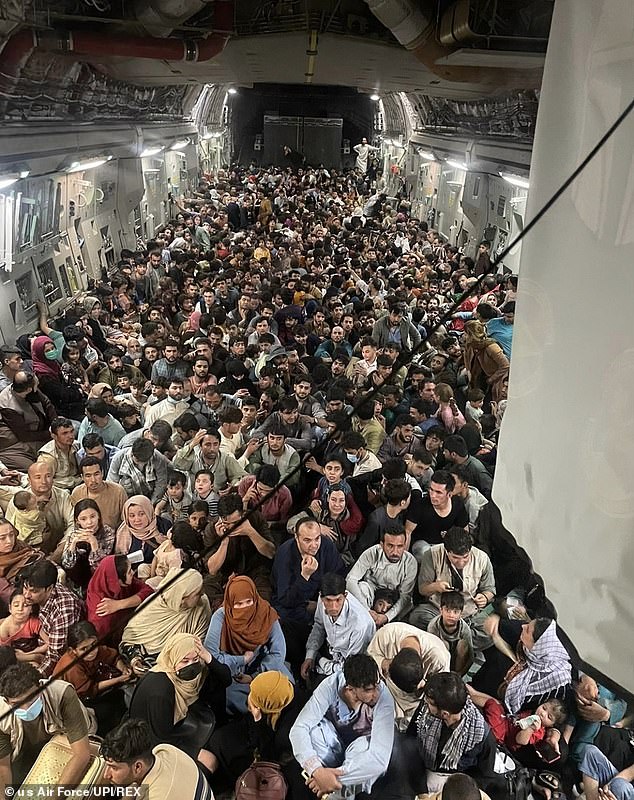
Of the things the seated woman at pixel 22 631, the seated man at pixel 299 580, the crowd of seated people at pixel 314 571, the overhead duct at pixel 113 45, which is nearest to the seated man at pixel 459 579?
the crowd of seated people at pixel 314 571

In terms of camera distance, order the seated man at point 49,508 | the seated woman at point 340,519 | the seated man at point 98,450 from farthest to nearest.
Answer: the seated man at point 98,450
the seated man at point 49,508
the seated woman at point 340,519

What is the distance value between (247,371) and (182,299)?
670mm

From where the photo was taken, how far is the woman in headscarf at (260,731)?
3.77 ft

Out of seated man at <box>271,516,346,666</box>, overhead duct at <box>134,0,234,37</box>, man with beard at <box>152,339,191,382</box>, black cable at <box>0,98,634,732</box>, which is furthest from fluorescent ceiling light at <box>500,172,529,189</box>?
man with beard at <box>152,339,191,382</box>

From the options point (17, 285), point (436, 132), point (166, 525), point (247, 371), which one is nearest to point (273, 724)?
point (166, 525)

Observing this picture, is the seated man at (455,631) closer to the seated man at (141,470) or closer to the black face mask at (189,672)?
the black face mask at (189,672)

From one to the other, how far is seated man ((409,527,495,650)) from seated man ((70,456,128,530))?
0.78 meters

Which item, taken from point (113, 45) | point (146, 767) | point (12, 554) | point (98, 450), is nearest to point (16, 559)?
point (12, 554)

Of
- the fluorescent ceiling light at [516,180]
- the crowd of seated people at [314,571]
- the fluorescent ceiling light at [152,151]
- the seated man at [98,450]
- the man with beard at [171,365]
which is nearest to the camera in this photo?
the fluorescent ceiling light at [516,180]

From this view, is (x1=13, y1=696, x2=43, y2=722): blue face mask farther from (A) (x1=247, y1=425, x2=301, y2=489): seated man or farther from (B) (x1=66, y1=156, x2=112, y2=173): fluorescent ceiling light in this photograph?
(B) (x1=66, y1=156, x2=112, y2=173): fluorescent ceiling light

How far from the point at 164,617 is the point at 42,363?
4.40 feet

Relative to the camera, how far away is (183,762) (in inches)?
42.2

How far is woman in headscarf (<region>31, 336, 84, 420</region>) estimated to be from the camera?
1.94 metres

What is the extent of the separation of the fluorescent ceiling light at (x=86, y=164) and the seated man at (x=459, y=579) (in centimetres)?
245
